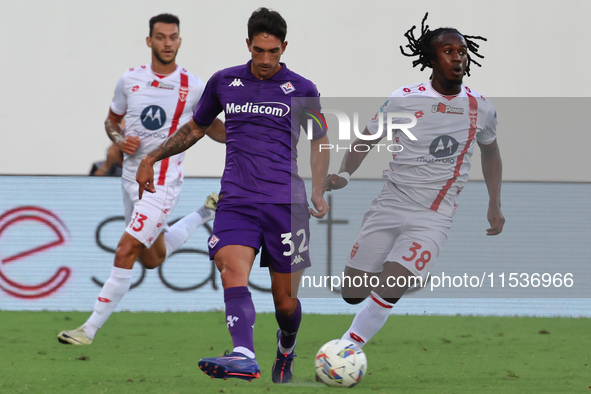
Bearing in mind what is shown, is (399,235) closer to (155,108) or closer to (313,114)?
(313,114)

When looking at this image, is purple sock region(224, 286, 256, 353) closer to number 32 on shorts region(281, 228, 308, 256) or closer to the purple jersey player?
the purple jersey player

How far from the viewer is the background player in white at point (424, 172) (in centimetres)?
600

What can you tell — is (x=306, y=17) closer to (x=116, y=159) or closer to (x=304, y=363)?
(x=116, y=159)

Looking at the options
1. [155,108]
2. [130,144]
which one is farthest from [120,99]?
[130,144]

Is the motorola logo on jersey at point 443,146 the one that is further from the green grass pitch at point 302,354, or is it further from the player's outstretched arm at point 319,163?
the green grass pitch at point 302,354

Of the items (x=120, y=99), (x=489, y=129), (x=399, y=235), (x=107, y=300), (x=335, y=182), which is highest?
(x=489, y=129)

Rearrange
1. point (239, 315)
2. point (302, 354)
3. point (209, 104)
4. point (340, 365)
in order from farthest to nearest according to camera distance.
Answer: point (302, 354) → point (209, 104) → point (340, 365) → point (239, 315)

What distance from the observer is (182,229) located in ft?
27.2

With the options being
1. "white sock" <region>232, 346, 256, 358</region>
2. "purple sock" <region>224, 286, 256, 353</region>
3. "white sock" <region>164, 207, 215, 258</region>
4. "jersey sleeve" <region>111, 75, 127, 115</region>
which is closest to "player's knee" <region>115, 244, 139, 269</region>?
"white sock" <region>164, 207, 215, 258</region>

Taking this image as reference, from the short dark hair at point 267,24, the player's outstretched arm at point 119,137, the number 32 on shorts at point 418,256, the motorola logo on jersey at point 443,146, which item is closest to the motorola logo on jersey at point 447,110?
the motorola logo on jersey at point 443,146

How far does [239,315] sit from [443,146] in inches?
75.8

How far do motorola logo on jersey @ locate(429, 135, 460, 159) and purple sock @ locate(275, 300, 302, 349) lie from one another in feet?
4.45

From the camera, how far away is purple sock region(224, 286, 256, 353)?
4854 millimetres

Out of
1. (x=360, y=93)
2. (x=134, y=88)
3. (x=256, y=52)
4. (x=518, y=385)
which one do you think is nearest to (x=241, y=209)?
(x=256, y=52)
